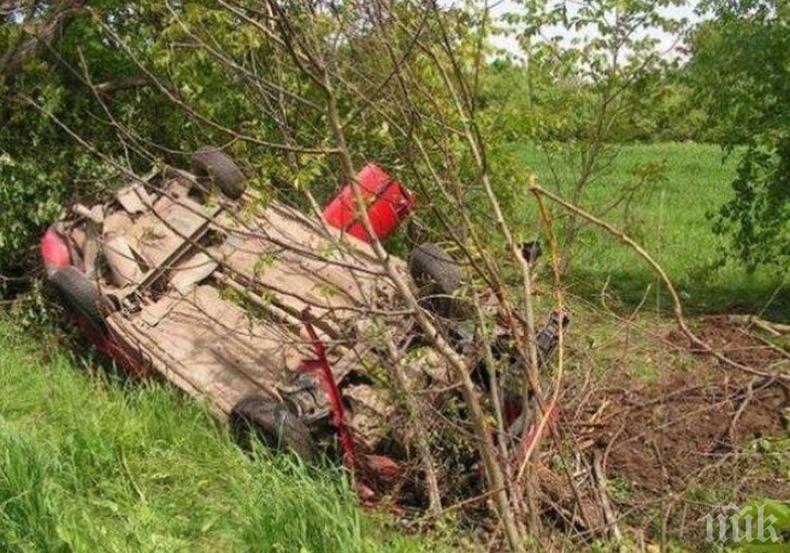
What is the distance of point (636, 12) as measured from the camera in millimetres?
7238

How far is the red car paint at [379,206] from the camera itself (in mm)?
6043

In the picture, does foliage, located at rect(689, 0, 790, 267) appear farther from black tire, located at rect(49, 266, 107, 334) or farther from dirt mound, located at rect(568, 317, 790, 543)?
black tire, located at rect(49, 266, 107, 334)

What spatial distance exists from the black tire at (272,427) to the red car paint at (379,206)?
102 cm

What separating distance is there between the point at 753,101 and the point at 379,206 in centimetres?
350

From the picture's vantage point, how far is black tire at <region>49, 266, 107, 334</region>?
7.02m

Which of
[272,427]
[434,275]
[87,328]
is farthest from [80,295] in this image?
[434,275]

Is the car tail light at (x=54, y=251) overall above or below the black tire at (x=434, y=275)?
above

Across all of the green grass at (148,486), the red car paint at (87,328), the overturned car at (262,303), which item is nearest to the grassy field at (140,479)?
the green grass at (148,486)

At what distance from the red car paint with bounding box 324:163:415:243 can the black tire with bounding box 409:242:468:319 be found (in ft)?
0.87

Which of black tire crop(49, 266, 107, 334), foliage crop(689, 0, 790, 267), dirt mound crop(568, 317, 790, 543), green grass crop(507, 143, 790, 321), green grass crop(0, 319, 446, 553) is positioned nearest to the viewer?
green grass crop(0, 319, 446, 553)

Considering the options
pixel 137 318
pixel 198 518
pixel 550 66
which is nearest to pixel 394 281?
pixel 198 518

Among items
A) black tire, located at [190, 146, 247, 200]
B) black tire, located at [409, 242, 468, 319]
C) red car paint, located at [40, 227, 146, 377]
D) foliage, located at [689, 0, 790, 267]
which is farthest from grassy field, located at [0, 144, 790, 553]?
foliage, located at [689, 0, 790, 267]

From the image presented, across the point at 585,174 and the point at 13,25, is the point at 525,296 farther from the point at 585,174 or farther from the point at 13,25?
the point at 13,25

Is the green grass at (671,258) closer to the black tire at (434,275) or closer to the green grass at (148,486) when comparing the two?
the black tire at (434,275)
